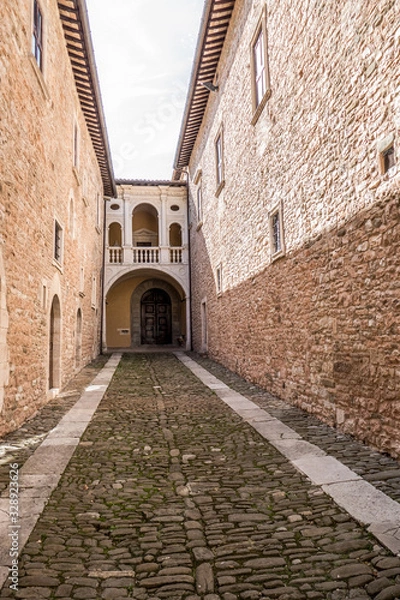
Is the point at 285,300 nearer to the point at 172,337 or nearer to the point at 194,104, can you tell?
the point at 194,104

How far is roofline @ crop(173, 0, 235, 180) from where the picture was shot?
9117 mm

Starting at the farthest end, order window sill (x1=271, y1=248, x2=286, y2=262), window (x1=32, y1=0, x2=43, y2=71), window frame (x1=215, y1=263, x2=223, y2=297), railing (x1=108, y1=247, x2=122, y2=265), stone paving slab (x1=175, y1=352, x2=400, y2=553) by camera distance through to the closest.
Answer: railing (x1=108, y1=247, x2=122, y2=265) → window frame (x1=215, y1=263, x2=223, y2=297) → window sill (x1=271, y1=248, x2=286, y2=262) → window (x1=32, y1=0, x2=43, y2=71) → stone paving slab (x1=175, y1=352, x2=400, y2=553)

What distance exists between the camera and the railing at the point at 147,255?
58.5ft

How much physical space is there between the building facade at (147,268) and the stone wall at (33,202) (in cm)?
Result: 782

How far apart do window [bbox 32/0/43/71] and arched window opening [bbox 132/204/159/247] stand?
13539 millimetres

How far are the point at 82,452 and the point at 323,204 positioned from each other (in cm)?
411

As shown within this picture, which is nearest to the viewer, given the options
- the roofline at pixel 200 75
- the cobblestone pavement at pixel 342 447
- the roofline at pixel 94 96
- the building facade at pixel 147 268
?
the cobblestone pavement at pixel 342 447

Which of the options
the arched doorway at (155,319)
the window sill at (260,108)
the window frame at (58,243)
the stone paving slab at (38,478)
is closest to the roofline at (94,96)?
the window sill at (260,108)

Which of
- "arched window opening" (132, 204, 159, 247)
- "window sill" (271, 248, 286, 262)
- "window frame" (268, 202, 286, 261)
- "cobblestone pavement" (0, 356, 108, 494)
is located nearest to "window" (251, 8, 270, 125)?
"window frame" (268, 202, 286, 261)

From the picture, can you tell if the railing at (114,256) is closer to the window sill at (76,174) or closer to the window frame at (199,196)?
the window frame at (199,196)

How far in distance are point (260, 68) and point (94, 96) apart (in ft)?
14.8

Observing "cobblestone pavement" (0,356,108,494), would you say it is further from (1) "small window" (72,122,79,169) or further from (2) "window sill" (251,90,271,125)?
(2) "window sill" (251,90,271,125)

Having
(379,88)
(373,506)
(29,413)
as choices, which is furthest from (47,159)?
(373,506)

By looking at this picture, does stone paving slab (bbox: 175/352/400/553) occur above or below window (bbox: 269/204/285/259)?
below
